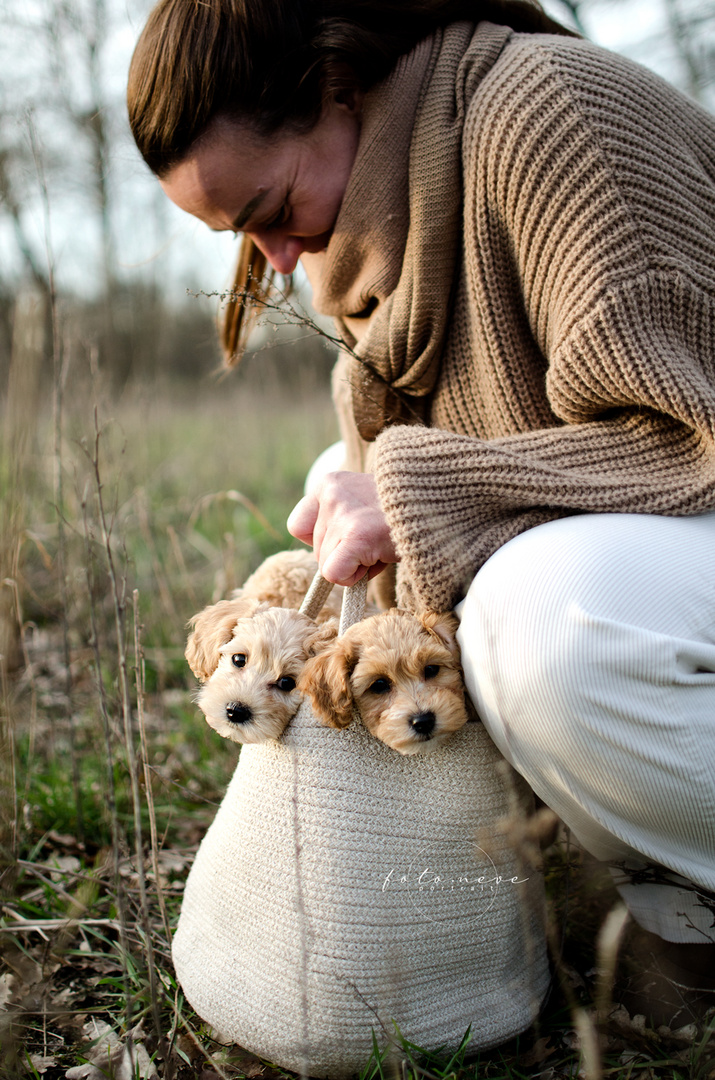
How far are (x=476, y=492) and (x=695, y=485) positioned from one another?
15.7 inches

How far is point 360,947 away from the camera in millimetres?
1229

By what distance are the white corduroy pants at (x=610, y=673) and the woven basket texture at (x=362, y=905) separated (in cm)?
14

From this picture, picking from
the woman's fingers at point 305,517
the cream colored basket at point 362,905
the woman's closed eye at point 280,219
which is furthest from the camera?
the woman's closed eye at point 280,219

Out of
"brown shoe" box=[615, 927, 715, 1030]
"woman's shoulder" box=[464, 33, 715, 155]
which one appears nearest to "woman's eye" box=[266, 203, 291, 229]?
"woman's shoulder" box=[464, 33, 715, 155]

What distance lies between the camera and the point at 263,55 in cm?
169

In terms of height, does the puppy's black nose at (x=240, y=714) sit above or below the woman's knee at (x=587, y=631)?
below

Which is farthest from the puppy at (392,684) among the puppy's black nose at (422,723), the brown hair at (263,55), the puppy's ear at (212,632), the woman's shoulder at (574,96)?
the woman's shoulder at (574,96)

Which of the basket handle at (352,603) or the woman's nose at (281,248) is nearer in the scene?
the basket handle at (352,603)

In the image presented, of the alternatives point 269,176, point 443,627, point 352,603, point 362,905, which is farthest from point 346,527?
point 269,176

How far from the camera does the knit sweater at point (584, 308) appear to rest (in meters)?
1.32

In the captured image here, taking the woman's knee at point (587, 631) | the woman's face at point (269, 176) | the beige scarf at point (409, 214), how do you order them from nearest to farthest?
the woman's knee at point (587, 631)
the beige scarf at point (409, 214)
the woman's face at point (269, 176)

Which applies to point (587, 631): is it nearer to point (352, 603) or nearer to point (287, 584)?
point (352, 603)

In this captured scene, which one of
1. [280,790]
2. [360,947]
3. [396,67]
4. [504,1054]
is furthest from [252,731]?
[396,67]

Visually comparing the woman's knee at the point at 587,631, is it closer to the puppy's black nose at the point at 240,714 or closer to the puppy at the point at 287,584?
the puppy's black nose at the point at 240,714
